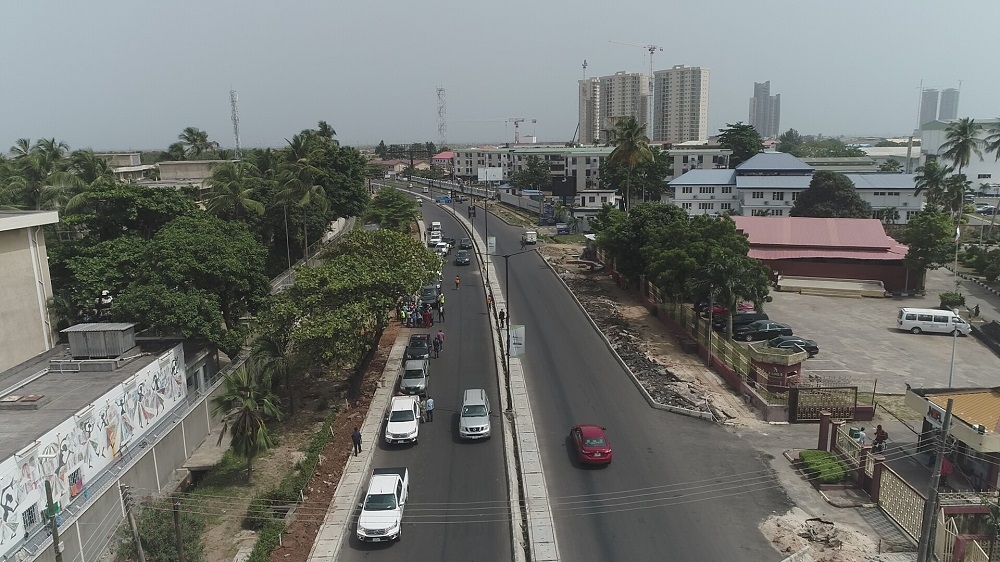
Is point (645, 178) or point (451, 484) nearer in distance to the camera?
point (451, 484)

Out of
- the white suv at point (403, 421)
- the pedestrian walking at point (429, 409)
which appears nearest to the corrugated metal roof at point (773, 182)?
the pedestrian walking at point (429, 409)

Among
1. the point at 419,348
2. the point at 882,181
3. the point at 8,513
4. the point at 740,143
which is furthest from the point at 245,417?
the point at 740,143

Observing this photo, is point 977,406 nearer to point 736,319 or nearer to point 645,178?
point 736,319

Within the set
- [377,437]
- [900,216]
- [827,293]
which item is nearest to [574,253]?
[827,293]

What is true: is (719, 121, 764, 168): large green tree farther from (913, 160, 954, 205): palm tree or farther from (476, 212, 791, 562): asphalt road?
(476, 212, 791, 562): asphalt road

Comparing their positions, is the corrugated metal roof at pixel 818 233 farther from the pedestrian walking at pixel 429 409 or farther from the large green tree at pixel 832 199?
the pedestrian walking at pixel 429 409
